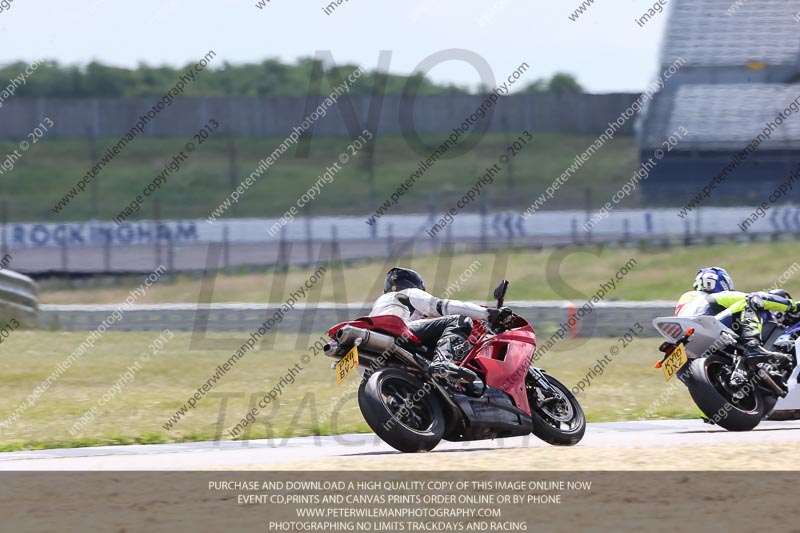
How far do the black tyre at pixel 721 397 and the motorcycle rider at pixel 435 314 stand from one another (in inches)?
85.8

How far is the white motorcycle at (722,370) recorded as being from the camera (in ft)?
37.8

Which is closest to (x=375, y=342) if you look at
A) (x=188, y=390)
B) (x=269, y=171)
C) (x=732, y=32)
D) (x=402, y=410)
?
(x=402, y=410)

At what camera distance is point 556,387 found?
36.1 ft

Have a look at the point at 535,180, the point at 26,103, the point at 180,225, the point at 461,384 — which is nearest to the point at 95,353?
the point at 461,384

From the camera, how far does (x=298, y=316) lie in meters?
21.9

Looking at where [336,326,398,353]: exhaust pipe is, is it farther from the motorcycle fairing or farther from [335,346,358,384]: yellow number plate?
the motorcycle fairing

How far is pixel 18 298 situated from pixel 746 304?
14.9m

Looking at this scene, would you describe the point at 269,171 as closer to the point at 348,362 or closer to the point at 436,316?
the point at 436,316

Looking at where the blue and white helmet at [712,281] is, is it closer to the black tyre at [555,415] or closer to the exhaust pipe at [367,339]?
the black tyre at [555,415]

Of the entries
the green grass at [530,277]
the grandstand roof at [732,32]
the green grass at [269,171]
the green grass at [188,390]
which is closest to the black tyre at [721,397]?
the green grass at [188,390]

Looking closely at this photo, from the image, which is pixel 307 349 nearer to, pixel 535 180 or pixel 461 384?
pixel 461 384

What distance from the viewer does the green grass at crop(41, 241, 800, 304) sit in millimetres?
28250

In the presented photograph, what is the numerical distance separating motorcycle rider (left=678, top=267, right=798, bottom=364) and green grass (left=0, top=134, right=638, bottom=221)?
33436 mm
